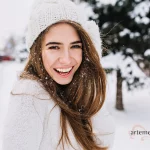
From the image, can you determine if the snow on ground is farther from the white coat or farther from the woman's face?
the white coat

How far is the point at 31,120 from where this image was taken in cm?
138

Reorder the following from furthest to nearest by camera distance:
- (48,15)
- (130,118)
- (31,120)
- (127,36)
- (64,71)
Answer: (130,118)
(127,36)
(64,71)
(48,15)
(31,120)

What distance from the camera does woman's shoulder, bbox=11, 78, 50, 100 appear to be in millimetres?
1425

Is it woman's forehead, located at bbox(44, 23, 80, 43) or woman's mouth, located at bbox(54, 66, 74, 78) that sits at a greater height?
woman's forehead, located at bbox(44, 23, 80, 43)

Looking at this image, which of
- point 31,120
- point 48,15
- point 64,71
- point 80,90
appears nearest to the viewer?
point 31,120

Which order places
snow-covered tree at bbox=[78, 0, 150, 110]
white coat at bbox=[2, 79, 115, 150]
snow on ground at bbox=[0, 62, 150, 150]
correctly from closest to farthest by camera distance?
white coat at bbox=[2, 79, 115, 150] → snow on ground at bbox=[0, 62, 150, 150] → snow-covered tree at bbox=[78, 0, 150, 110]

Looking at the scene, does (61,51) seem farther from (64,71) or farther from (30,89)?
(30,89)

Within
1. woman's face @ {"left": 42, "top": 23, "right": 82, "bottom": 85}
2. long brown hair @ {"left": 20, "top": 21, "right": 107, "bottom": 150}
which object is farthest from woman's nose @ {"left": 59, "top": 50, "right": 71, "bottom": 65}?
long brown hair @ {"left": 20, "top": 21, "right": 107, "bottom": 150}

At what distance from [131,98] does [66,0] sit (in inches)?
268

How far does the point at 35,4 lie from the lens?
5.47ft

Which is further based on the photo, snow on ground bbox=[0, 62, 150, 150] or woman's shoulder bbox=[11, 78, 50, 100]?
snow on ground bbox=[0, 62, 150, 150]

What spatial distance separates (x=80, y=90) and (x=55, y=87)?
0.81 feet

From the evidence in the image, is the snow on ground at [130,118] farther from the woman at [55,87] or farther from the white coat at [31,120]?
the white coat at [31,120]

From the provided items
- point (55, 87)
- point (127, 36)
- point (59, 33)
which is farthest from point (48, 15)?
point (127, 36)
